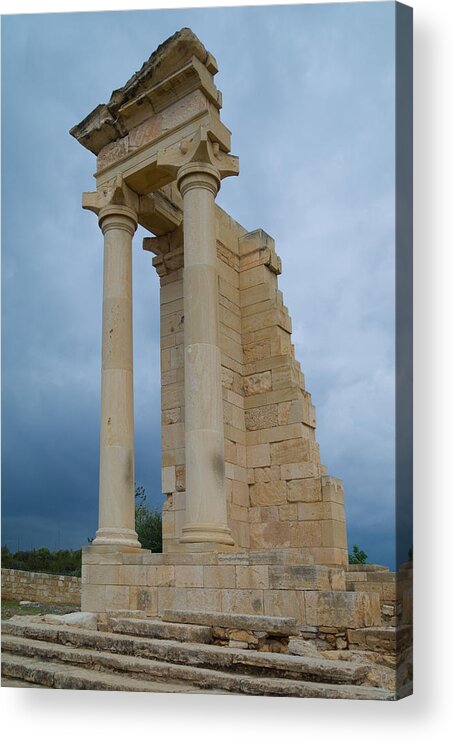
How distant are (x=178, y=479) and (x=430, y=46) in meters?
9.05

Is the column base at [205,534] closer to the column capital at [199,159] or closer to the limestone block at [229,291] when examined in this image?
the limestone block at [229,291]

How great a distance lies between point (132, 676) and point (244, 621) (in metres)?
1.59

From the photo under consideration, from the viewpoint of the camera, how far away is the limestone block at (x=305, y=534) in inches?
545

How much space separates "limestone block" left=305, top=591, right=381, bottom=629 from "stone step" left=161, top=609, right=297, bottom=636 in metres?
0.74

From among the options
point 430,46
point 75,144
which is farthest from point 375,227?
point 75,144

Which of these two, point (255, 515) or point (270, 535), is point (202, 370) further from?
point (270, 535)

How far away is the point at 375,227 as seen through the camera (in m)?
9.48

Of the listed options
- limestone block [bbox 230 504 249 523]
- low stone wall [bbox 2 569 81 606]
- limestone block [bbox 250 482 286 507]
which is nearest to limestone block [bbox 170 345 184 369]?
limestone block [bbox 250 482 286 507]

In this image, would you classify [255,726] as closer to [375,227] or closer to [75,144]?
[375,227]

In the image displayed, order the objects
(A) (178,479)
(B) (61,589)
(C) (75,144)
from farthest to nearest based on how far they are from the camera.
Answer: (B) (61,589) → (C) (75,144) → (A) (178,479)

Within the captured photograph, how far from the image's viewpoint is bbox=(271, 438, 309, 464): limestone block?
14.5 m

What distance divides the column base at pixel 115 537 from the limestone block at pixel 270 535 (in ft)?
8.17

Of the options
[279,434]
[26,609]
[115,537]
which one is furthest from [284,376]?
[26,609]

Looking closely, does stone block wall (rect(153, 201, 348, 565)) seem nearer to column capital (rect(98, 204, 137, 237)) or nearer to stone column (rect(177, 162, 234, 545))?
column capital (rect(98, 204, 137, 237))
